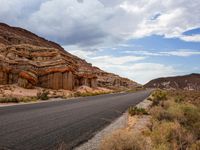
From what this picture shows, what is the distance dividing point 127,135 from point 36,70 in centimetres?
5115

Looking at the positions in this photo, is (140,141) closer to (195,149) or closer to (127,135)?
(127,135)

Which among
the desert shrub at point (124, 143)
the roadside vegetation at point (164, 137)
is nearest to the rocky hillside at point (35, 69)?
the roadside vegetation at point (164, 137)

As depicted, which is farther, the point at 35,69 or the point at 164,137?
the point at 35,69

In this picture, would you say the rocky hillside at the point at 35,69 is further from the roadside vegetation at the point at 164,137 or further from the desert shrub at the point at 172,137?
the desert shrub at the point at 172,137

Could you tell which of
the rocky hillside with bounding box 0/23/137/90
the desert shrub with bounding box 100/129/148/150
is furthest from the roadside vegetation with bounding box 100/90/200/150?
the rocky hillside with bounding box 0/23/137/90

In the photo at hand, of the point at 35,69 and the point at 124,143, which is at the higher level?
the point at 35,69

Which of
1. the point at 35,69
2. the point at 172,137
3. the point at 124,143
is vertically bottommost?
the point at 172,137

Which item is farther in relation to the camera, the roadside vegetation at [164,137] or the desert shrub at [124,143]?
the roadside vegetation at [164,137]

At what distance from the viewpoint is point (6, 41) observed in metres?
81.7

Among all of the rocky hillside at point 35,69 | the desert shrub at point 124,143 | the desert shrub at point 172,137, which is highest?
the rocky hillside at point 35,69

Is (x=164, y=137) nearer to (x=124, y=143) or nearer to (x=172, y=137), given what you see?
(x=172, y=137)

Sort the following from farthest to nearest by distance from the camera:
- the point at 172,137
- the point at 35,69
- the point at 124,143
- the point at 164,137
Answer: the point at 35,69
the point at 172,137
the point at 164,137
the point at 124,143

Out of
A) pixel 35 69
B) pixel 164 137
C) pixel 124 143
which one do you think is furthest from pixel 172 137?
pixel 35 69

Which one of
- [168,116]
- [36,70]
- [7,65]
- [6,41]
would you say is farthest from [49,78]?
[168,116]
